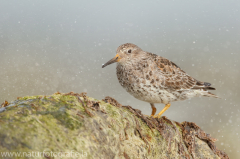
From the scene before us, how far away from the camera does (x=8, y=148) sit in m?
2.98

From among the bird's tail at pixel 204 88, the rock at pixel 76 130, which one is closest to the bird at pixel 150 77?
the bird's tail at pixel 204 88

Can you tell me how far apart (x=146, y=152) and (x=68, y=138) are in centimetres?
213

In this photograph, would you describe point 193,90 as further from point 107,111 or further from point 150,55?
point 107,111

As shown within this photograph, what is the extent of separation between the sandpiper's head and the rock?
2717 millimetres

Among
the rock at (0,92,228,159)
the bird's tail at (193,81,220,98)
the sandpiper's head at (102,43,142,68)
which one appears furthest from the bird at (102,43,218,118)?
the rock at (0,92,228,159)

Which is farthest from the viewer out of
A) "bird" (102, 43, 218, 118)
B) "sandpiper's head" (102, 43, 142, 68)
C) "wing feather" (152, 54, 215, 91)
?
"wing feather" (152, 54, 215, 91)

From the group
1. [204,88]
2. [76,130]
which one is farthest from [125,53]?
[76,130]

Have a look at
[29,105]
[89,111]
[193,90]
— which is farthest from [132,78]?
[29,105]

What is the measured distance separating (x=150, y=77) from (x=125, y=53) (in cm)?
133

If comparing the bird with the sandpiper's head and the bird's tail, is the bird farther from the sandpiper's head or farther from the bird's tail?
the bird's tail

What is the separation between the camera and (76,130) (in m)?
3.75

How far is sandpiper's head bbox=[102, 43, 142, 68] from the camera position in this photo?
8.19m

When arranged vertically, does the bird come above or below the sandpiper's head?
below

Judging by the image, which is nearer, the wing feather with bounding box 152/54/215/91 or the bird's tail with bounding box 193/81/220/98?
the wing feather with bounding box 152/54/215/91
